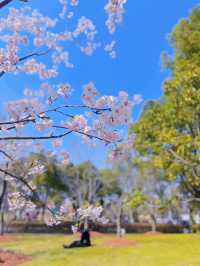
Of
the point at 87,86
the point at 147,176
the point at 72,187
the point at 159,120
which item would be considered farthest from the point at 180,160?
the point at 72,187

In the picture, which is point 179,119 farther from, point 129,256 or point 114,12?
point 114,12

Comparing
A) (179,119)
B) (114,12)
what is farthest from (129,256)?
(114,12)

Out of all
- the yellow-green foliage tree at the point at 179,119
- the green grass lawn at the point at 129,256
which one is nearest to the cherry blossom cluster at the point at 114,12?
the green grass lawn at the point at 129,256

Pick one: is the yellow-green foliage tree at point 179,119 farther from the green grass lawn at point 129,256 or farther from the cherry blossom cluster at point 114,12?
the cherry blossom cluster at point 114,12

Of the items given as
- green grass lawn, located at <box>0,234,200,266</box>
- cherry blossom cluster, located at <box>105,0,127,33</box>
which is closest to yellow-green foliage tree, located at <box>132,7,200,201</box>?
green grass lawn, located at <box>0,234,200,266</box>

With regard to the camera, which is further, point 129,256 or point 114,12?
point 129,256

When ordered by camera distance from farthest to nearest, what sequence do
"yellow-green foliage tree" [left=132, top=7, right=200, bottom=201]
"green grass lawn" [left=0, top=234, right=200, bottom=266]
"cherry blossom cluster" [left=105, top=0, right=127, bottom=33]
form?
"yellow-green foliage tree" [left=132, top=7, right=200, bottom=201]
"green grass lawn" [left=0, top=234, right=200, bottom=266]
"cherry blossom cluster" [left=105, top=0, right=127, bottom=33]

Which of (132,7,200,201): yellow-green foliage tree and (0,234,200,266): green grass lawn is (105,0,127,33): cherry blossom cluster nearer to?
(0,234,200,266): green grass lawn

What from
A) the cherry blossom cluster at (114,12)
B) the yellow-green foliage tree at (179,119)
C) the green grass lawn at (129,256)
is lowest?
the green grass lawn at (129,256)

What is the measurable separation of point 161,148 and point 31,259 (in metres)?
8.95

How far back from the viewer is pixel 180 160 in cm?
2000

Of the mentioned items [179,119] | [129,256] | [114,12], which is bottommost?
[129,256]

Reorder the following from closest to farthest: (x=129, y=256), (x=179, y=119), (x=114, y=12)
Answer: (x=114, y=12), (x=129, y=256), (x=179, y=119)

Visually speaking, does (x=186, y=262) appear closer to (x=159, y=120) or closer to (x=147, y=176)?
(x=159, y=120)
